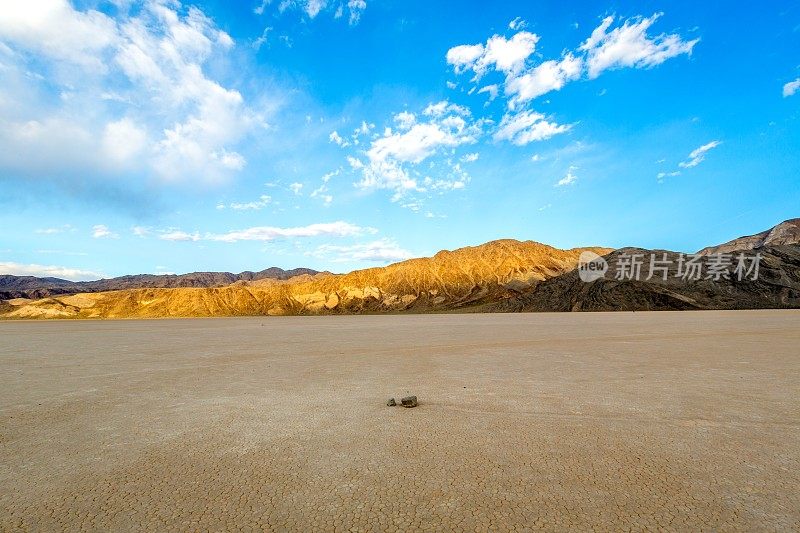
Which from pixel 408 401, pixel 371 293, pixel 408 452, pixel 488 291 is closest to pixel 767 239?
pixel 488 291

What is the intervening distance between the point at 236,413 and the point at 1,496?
273 cm

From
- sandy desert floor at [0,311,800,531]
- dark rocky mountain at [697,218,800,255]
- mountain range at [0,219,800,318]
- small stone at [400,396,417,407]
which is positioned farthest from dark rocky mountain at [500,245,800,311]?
small stone at [400,396,417,407]

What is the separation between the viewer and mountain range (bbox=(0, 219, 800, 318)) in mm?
65938

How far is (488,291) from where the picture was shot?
106 metres

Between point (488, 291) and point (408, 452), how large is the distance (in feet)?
341

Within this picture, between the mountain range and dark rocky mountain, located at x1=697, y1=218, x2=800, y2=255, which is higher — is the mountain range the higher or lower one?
the lower one

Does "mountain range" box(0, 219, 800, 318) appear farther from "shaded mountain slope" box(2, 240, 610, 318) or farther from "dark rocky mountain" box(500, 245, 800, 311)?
"shaded mountain slope" box(2, 240, 610, 318)

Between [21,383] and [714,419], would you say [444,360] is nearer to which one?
[714,419]

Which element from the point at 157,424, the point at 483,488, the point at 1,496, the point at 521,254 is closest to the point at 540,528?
the point at 483,488

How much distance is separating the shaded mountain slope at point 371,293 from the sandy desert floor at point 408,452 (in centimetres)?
9274

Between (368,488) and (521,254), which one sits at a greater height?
(521,254)

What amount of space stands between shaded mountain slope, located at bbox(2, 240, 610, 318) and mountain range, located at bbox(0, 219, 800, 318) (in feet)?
0.86

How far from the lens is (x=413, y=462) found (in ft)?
13.5

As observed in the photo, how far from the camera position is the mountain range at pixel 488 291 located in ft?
216
